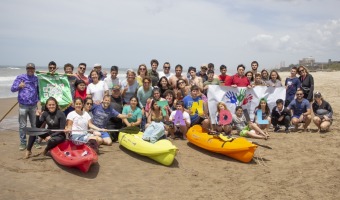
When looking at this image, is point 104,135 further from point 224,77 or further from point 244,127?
point 224,77

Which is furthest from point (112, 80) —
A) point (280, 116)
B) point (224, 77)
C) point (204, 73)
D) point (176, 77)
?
point (280, 116)

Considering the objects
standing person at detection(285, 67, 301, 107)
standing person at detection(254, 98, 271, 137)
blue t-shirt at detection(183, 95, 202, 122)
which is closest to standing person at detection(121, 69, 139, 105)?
blue t-shirt at detection(183, 95, 202, 122)

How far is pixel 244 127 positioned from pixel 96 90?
4.33 metres

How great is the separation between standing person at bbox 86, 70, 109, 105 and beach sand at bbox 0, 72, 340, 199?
133 cm

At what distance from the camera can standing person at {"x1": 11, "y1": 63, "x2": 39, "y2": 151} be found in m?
7.03

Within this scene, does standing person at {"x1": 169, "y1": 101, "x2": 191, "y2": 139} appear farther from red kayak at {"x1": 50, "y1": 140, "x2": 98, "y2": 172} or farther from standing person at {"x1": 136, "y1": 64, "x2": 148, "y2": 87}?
red kayak at {"x1": 50, "y1": 140, "x2": 98, "y2": 172}

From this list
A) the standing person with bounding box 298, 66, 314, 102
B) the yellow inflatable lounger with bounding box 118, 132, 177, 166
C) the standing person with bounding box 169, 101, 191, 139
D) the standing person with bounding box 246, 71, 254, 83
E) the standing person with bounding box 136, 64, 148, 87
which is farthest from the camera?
the standing person with bounding box 246, 71, 254, 83

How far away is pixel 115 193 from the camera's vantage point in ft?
18.4

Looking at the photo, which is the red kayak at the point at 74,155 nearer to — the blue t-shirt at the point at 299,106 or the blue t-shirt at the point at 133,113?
the blue t-shirt at the point at 133,113

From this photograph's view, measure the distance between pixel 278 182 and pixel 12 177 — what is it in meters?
5.10

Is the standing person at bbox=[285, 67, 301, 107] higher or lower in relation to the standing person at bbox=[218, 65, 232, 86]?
lower

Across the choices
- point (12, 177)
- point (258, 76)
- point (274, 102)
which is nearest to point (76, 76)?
point (12, 177)

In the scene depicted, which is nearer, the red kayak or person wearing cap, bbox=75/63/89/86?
the red kayak

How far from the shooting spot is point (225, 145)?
7.32 m
